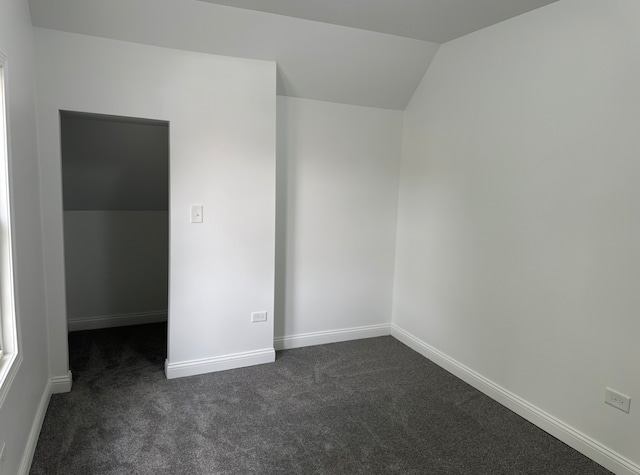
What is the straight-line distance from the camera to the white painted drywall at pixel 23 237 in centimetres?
179

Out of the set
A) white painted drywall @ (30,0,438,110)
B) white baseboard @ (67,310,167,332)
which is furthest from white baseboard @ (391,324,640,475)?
white baseboard @ (67,310,167,332)

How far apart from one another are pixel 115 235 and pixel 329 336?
2.48 metres

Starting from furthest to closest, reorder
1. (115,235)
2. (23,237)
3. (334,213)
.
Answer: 1. (115,235)
2. (334,213)
3. (23,237)

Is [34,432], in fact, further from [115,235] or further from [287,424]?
[115,235]

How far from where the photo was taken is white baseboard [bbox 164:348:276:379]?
3.03 m

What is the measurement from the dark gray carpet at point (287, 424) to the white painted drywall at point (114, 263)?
0.74 meters

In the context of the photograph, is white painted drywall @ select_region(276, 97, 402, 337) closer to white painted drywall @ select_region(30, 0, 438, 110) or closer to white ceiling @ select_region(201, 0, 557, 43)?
white painted drywall @ select_region(30, 0, 438, 110)

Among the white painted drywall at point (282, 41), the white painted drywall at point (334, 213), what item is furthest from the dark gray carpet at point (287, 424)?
the white painted drywall at point (282, 41)

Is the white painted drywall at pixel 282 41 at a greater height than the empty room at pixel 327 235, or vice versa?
the white painted drywall at pixel 282 41

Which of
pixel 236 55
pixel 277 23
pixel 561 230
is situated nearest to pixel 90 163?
pixel 236 55

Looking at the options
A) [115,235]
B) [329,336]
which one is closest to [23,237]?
[115,235]

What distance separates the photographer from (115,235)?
4.07 meters

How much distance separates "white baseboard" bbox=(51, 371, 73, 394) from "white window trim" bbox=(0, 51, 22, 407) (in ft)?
3.41

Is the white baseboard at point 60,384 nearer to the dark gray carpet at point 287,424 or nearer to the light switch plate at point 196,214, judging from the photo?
the dark gray carpet at point 287,424
